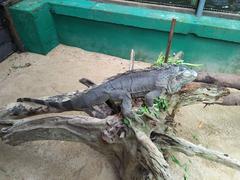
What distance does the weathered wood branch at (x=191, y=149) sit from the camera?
1.87 meters

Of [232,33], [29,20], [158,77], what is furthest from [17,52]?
[232,33]

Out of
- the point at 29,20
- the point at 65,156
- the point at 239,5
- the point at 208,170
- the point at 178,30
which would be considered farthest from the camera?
the point at 29,20

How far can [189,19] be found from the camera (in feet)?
12.0

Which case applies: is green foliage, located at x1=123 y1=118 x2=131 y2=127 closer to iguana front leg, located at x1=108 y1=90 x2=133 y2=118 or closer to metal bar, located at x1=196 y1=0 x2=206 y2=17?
iguana front leg, located at x1=108 y1=90 x2=133 y2=118

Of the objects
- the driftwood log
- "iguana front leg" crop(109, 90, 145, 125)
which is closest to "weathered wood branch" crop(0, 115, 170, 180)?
the driftwood log

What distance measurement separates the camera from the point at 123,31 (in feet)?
13.6

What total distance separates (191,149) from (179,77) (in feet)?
2.04

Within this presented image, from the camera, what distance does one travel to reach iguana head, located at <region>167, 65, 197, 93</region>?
7.09 feet

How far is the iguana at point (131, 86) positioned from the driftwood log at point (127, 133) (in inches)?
3.6

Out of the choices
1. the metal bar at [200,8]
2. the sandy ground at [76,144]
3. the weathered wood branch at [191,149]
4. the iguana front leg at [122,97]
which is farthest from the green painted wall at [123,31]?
the weathered wood branch at [191,149]

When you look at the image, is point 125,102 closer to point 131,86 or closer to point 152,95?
point 131,86

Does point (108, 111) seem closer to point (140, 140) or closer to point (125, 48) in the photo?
point (140, 140)

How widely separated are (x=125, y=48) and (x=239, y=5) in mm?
1856

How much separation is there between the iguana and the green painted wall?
172cm
